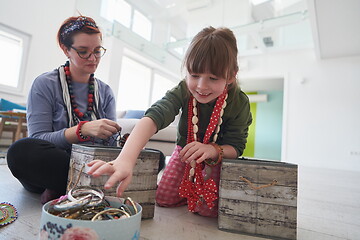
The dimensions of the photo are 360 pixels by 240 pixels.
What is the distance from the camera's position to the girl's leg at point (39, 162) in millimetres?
731

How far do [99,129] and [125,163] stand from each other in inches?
12.2

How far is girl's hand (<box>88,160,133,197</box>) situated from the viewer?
0.44m

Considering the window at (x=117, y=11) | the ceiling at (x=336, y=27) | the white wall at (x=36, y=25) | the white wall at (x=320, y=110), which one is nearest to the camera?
the ceiling at (x=336, y=27)

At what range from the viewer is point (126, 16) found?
559 cm

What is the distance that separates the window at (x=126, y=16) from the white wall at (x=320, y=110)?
3.38 meters

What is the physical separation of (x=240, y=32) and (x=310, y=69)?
1.63 metres

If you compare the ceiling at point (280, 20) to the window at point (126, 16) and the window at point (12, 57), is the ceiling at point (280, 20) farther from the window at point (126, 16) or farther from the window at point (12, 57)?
the window at point (12, 57)

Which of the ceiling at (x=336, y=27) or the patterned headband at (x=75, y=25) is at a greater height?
the ceiling at (x=336, y=27)

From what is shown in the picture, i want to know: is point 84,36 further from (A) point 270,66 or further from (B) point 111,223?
(A) point 270,66

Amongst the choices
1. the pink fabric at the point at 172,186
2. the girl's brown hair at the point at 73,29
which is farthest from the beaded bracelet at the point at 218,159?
the girl's brown hair at the point at 73,29

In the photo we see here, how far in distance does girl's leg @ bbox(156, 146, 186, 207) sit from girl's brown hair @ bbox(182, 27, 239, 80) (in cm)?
46

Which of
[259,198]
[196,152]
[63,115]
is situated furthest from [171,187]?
[63,115]

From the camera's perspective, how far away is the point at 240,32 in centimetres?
477

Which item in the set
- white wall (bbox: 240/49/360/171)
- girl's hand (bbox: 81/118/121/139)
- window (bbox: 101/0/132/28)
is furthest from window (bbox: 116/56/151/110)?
girl's hand (bbox: 81/118/121/139)
